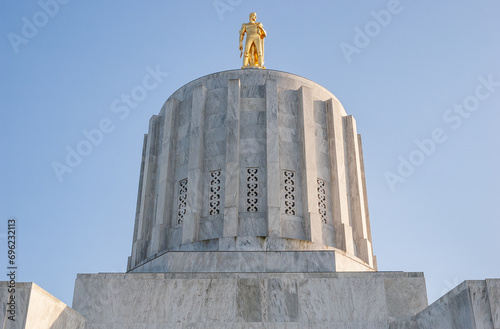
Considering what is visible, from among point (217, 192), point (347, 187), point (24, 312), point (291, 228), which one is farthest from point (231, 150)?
point (24, 312)

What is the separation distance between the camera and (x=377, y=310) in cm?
1402

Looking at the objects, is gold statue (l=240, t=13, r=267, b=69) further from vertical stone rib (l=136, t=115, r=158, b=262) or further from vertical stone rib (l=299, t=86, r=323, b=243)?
vertical stone rib (l=136, t=115, r=158, b=262)

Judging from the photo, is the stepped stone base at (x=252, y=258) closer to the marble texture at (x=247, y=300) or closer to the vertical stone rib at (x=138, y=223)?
the marble texture at (x=247, y=300)

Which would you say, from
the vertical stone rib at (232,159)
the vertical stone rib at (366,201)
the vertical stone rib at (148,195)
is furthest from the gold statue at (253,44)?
the vertical stone rib at (366,201)

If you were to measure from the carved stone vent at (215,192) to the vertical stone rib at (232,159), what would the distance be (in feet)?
1.54

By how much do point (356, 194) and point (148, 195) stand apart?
742 cm

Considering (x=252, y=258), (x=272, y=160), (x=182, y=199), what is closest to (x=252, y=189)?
(x=272, y=160)

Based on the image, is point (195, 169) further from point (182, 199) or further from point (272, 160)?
point (272, 160)

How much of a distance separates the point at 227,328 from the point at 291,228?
4.54 meters

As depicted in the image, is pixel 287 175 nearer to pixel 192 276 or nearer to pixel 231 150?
pixel 231 150

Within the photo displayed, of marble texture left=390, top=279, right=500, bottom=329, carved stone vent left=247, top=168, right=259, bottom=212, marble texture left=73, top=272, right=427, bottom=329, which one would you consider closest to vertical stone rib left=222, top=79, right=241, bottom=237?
carved stone vent left=247, top=168, right=259, bottom=212

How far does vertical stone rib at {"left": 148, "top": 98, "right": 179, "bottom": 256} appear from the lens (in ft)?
58.7

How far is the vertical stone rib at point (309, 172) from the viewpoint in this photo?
17141 millimetres

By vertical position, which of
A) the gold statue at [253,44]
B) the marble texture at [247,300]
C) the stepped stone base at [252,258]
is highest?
the gold statue at [253,44]
